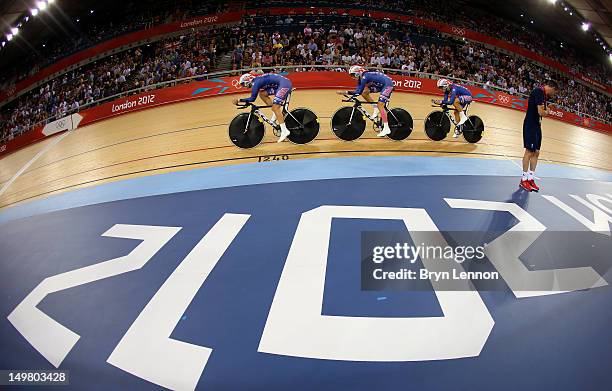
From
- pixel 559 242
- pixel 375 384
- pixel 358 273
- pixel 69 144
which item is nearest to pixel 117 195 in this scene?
pixel 358 273

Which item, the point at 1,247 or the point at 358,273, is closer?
the point at 358,273

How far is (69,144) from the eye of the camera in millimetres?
11211

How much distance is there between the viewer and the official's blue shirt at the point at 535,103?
4973mm

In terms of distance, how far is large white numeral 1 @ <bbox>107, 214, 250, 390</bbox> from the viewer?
2.48 meters

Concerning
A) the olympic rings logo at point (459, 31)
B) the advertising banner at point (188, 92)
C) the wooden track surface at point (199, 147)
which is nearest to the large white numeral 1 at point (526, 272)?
the wooden track surface at point (199, 147)

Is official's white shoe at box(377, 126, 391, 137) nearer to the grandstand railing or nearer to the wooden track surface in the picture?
the wooden track surface

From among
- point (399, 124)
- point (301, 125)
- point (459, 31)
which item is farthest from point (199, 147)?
point (459, 31)

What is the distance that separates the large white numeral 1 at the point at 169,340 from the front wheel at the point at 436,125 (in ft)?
17.9

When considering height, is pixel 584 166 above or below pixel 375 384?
above

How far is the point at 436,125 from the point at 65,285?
6.79 m

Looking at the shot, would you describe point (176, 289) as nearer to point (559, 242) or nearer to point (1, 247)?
point (1, 247)

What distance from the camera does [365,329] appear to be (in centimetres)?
275

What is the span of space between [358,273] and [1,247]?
176 inches

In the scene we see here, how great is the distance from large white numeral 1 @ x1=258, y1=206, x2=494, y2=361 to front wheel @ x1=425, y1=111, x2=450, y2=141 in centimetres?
478
